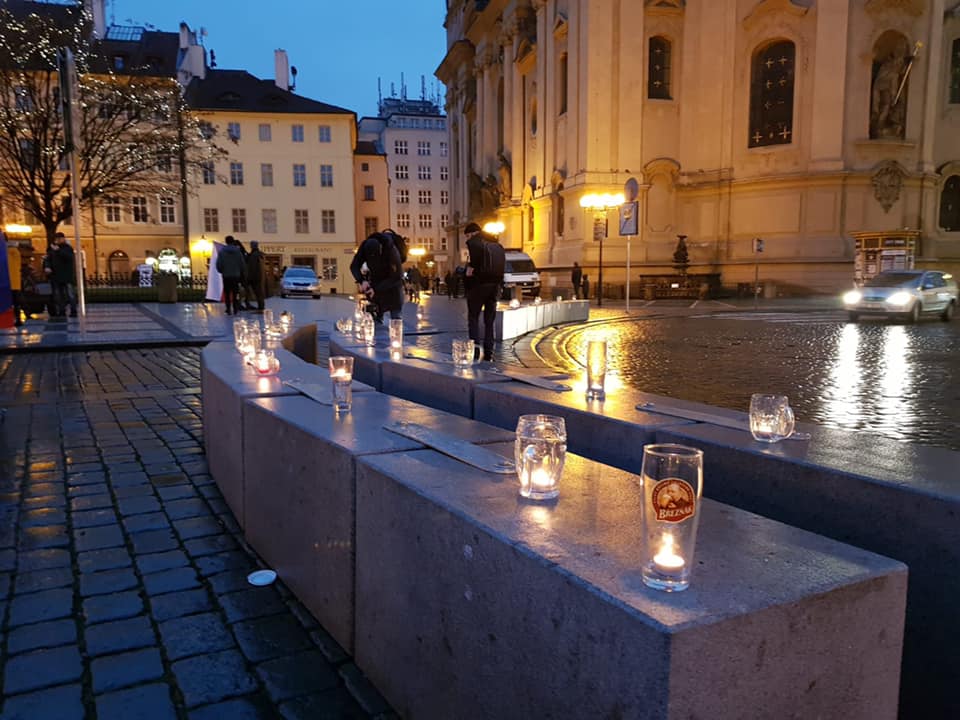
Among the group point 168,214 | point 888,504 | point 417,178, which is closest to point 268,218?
point 168,214

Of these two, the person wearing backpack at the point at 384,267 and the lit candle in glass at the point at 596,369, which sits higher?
the person wearing backpack at the point at 384,267

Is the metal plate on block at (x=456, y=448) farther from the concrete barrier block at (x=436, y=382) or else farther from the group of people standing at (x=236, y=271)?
the group of people standing at (x=236, y=271)

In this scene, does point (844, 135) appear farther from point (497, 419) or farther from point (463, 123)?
point (497, 419)

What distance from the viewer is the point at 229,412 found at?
4.30m

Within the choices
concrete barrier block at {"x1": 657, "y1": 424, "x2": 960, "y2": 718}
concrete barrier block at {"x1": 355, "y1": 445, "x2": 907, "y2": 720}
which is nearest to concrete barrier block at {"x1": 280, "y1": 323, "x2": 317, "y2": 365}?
concrete barrier block at {"x1": 657, "y1": 424, "x2": 960, "y2": 718}

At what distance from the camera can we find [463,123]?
176ft

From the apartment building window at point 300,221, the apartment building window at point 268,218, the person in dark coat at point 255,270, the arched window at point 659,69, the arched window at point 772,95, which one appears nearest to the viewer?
the person in dark coat at point 255,270

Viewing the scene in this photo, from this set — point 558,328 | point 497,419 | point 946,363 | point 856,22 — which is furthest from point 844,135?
point 497,419

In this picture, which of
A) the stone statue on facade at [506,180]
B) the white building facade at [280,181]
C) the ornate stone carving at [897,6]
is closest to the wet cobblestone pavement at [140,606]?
the ornate stone carving at [897,6]

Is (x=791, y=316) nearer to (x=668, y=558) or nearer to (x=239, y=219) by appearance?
(x=668, y=558)

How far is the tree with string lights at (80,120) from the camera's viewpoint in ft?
79.0

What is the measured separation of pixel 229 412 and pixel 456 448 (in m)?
2.03

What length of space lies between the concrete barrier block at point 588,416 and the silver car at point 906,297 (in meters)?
17.1

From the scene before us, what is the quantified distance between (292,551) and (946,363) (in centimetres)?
1054
